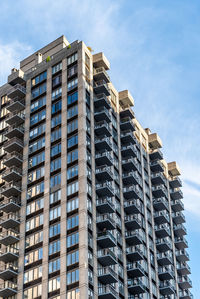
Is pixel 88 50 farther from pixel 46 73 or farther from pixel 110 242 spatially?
pixel 110 242

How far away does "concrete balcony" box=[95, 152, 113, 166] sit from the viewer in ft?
319

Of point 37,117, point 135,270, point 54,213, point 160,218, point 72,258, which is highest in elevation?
point 37,117

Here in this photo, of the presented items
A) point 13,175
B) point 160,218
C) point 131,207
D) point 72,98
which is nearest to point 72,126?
point 72,98

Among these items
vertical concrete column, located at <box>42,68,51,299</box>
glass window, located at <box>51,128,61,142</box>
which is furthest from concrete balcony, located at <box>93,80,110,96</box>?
glass window, located at <box>51,128,61,142</box>

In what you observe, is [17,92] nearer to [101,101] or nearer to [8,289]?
[101,101]

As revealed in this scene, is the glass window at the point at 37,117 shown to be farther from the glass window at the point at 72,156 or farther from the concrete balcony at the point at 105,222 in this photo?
the concrete balcony at the point at 105,222

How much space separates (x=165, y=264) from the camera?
11288cm

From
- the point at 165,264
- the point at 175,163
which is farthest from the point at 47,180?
the point at 175,163

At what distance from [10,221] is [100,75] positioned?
1147 inches

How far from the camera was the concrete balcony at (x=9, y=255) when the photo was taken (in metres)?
91.4

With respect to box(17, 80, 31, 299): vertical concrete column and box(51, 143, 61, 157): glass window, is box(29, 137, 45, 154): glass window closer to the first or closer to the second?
box(17, 80, 31, 299): vertical concrete column

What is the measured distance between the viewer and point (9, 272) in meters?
90.1

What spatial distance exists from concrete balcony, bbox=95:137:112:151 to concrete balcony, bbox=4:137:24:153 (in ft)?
42.1

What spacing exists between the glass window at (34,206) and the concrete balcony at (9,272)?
8.41 m
